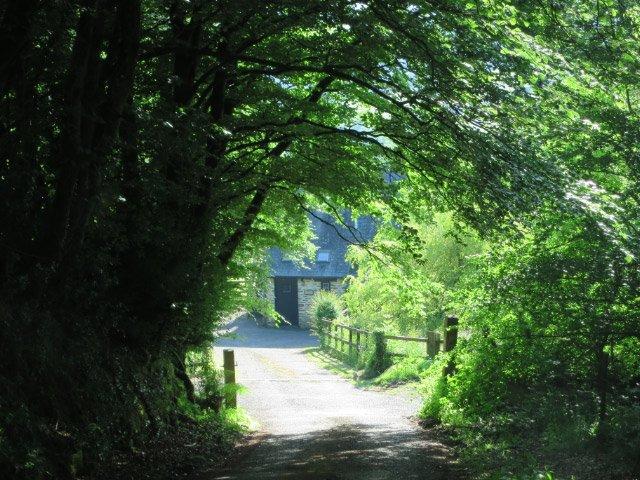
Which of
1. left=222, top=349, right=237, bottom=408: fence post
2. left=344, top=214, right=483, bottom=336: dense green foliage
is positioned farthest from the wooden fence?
left=222, top=349, right=237, bottom=408: fence post

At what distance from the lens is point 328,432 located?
43.8ft

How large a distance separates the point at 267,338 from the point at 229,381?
2843 cm

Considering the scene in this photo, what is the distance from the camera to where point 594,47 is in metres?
8.87

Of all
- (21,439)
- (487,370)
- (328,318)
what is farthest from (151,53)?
(328,318)

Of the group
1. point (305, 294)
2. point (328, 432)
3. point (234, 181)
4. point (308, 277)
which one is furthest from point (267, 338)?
point (234, 181)

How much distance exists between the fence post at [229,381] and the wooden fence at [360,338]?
4.35 m

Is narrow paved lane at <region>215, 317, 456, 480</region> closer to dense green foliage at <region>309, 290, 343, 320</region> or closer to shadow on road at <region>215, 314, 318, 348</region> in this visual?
dense green foliage at <region>309, 290, 343, 320</region>

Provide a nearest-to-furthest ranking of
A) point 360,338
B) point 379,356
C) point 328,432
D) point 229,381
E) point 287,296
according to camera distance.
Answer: point 328,432 < point 229,381 < point 379,356 < point 360,338 < point 287,296

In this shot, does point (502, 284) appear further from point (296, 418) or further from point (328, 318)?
point (328, 318)

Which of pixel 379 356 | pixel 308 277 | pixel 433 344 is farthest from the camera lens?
pixel 308 277

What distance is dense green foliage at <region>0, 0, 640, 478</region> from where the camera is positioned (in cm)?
689

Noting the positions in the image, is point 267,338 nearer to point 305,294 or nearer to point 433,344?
point 305,294

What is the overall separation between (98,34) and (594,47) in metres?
5.70

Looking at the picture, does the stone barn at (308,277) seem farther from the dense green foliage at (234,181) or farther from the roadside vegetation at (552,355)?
the dense green foliage at (234,181)
